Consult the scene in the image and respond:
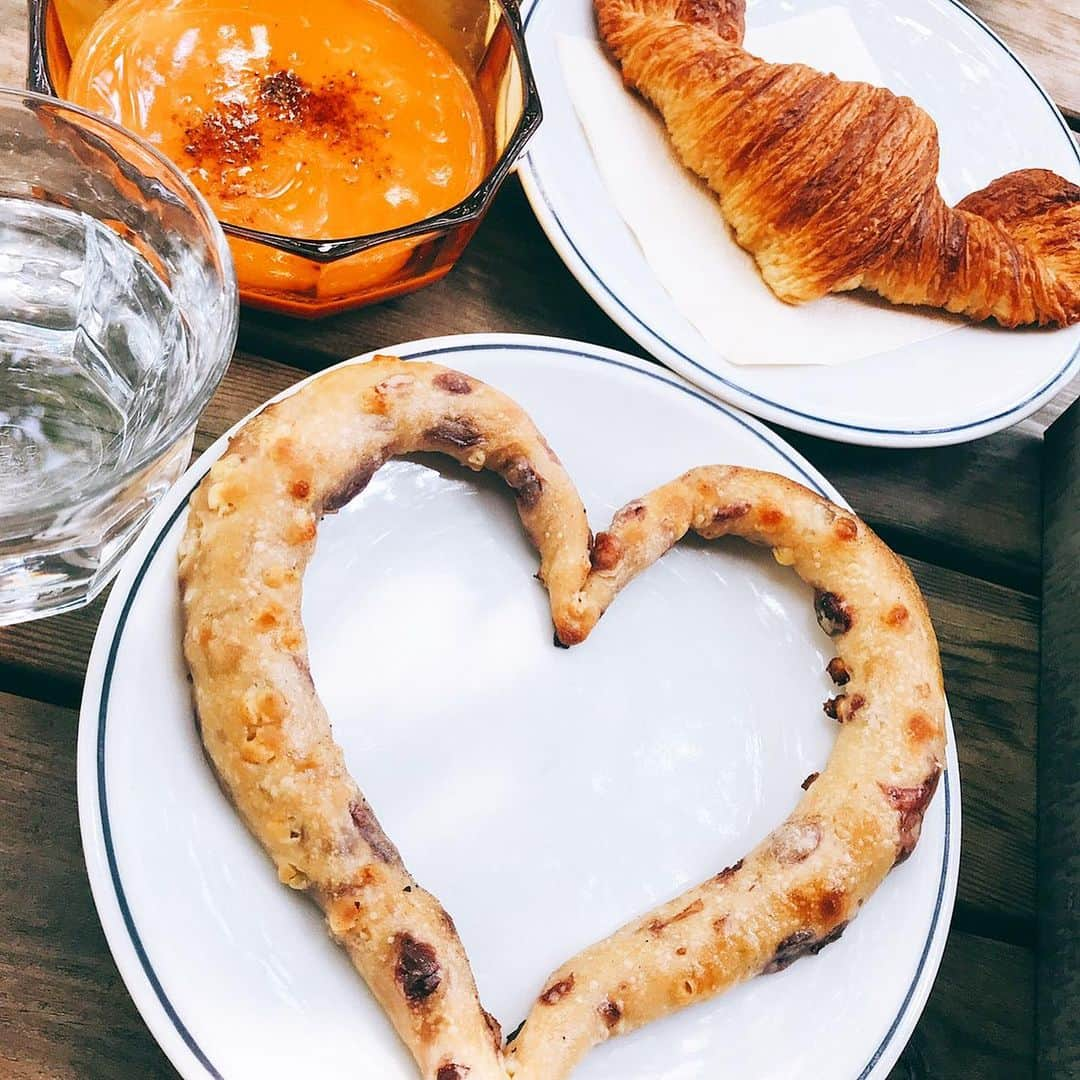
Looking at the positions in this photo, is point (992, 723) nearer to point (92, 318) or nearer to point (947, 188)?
point (947, 188)

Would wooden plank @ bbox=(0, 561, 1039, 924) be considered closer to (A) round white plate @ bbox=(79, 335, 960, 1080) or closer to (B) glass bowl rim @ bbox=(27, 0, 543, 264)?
(A) round white plate @ bbox=(79, 335, 960, 1080)

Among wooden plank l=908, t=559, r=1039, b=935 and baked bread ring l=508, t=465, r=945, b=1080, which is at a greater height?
baked bread ring l=508, t=465, r=945, b=1080

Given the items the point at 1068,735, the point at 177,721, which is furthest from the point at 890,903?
the point at 177,721

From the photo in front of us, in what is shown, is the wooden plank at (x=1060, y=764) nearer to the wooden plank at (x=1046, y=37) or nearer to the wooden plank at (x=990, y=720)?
the wooden plank at (x=990, y=720)

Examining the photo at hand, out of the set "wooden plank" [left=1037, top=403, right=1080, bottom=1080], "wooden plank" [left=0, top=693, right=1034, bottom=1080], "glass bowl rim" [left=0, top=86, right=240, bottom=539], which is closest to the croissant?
"wooden plank" [left=1037, top=403, right=1080, bottom=1080]

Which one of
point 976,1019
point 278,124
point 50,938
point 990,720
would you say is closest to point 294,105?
point 278,124

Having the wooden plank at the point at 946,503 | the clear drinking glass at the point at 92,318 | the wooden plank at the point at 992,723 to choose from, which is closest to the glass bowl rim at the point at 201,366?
the clear drinking glass at the point at 92,318
